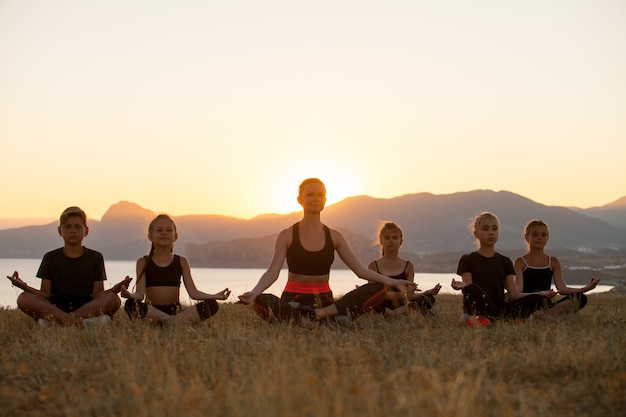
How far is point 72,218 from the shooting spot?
9359 mm

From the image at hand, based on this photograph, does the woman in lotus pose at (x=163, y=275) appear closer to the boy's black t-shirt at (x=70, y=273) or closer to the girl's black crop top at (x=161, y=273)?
the girl's black crop top at (x=161, y=273)

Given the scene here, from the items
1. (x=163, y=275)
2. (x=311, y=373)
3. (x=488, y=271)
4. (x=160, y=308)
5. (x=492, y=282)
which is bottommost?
(x=311, y=373)

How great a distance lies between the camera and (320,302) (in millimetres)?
9023

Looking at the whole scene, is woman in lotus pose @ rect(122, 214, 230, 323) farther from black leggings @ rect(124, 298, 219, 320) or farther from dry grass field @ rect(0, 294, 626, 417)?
dry grass field @ rect(0, 294, 626, 417)

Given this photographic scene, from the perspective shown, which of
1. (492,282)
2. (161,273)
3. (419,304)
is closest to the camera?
(161,273)

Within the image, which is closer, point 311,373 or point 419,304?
point 311,373

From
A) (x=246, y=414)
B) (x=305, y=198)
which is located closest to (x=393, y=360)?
(x=246, y=414)

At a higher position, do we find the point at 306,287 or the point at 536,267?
the point at 536,267

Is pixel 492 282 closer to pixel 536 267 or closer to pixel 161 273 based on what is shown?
pixel 536 267

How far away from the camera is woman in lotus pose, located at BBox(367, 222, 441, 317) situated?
33.8 ft

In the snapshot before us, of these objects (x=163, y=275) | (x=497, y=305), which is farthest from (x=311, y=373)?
(x=497, y=305)

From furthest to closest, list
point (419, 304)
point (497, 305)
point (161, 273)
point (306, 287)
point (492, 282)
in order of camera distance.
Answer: point (419, 304) < point (492, 282) < point (497, 305) < point (161, 273) < point (306, 287)

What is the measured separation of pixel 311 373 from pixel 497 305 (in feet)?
17.3

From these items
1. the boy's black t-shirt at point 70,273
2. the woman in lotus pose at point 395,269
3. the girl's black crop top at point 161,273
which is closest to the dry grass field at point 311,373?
the boy's black t-shirt at point 70,273
